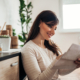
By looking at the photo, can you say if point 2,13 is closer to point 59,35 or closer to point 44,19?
point 44,19

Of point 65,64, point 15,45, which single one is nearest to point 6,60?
point 65,64

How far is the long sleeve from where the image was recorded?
80 cm

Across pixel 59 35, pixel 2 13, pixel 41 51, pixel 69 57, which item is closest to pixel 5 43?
pixel 41 51

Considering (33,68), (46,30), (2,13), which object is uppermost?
(2,13)

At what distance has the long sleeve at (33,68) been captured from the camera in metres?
0.80

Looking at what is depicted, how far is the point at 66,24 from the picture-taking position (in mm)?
3281

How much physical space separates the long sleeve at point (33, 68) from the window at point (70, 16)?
2.47 metres

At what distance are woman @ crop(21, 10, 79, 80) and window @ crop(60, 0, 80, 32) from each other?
2124 millimetres

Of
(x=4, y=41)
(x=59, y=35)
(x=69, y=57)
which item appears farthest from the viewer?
(x=59, y=35)

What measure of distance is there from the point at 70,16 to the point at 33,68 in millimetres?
2757

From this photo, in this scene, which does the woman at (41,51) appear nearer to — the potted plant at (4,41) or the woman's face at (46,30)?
the woman's face at (46,30)

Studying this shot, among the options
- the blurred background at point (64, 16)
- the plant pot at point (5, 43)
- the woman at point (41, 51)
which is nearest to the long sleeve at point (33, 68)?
the woman at point (41, 51)

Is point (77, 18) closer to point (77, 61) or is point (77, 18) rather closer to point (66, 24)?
point (66, 24)

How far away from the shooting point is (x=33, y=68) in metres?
0.83
